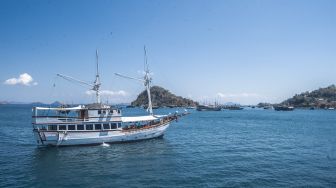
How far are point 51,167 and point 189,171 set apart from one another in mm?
14947

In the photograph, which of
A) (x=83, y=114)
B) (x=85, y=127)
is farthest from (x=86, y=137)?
(x=83, y=114)

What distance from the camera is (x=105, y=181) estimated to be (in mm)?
27969

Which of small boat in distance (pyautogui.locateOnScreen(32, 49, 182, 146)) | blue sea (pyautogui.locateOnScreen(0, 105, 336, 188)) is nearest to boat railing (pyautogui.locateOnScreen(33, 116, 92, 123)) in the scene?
small boat in distance (pyautogui.locateOnScreen(32, 49, 182, 146))

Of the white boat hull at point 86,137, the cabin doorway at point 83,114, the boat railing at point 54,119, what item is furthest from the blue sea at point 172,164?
the cabin doorway at point 83,114

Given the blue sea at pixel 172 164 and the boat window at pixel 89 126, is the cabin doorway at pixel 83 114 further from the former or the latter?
the blue sea at pixel 172 164

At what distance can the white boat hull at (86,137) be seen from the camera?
44.5 m

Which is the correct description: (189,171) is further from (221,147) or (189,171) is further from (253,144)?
(253,144)

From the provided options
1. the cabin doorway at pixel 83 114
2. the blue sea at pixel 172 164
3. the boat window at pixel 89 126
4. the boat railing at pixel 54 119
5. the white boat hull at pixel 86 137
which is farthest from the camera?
the cabin doorway at pixel 83 114

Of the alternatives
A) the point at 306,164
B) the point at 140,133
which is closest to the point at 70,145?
the point at 140,133

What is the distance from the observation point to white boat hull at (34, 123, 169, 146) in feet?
146

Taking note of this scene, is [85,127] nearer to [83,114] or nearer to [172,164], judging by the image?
[83,114]

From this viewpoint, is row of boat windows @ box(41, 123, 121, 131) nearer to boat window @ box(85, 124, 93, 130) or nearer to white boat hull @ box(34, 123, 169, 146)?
boat window @ box(85, 124, 93, 130)

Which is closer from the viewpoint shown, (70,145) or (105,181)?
(105,181)

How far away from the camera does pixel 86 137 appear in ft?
151
